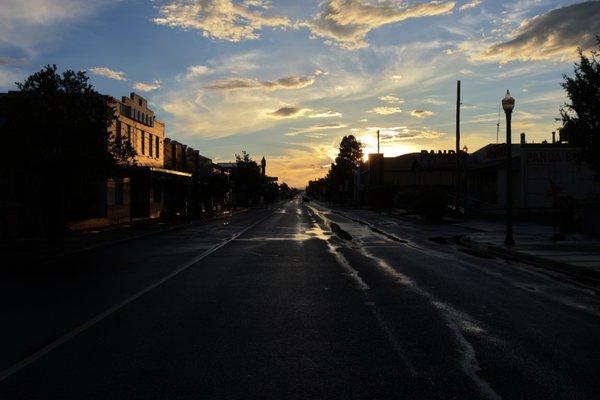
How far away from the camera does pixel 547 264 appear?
48.3ft

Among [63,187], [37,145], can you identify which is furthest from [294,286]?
[63,187]

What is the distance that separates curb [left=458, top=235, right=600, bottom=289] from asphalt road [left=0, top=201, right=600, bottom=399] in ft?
2.24

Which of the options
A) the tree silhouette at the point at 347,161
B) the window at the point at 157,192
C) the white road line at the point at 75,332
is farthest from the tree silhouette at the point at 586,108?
the tree silhouette at the point at 347,161

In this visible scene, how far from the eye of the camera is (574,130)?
16.2m

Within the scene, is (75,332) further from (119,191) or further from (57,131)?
(119,191)

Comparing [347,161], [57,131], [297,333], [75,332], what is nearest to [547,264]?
[297,333]

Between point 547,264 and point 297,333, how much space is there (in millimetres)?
9717

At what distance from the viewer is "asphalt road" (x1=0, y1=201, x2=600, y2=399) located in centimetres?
531

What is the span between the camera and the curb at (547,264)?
1227 cm

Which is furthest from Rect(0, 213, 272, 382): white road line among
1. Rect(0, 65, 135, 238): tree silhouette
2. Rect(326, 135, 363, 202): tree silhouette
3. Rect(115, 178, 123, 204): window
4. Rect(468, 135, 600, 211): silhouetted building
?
Rect(326, 135, 363, 202): tree silhouette

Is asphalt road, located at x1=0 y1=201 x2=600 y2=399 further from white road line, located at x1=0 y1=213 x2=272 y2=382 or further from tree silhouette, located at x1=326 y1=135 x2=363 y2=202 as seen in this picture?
tree silhouette, located at x1=326 y1=135 x2=363 y2=202

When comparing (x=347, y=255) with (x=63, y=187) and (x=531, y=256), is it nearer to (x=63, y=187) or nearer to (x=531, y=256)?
(x=531, y=256)

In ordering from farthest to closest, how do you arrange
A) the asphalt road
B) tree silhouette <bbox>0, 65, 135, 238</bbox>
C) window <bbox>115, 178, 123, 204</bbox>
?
1. window <bbox>115, 178, 123, 204</bbox>
2. tree silhouette <bbox>0, 65, 135, 238</bbox>
3. the asphalt road

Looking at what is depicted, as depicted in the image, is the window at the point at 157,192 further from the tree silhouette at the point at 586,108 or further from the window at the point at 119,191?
the tree silhouette at the point at 586,108
